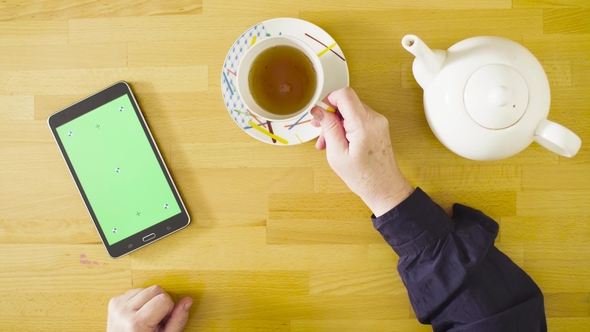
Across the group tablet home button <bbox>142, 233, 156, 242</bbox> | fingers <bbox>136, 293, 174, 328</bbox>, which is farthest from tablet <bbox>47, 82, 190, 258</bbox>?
fingers <bbox>136, 293, 174, 328</bbox>

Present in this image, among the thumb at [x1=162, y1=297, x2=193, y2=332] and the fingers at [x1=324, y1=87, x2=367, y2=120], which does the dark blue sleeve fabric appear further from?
the thumb at [x1=162, y1=297, x2=193, y2=332]

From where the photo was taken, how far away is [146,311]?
731 millimetres

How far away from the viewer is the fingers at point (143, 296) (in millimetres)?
739

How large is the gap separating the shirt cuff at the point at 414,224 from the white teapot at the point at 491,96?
0.12 m

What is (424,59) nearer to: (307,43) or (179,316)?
(307,43)

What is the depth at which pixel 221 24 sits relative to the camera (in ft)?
2.40

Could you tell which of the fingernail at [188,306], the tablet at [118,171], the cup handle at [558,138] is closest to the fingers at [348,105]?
the cup handle at [558,138]

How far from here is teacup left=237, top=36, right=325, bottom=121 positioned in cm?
62

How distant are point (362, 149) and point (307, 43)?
0.21 meters

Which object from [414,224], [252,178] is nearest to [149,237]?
[252,178]

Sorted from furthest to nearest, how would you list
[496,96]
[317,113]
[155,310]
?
[155,310] → [317,113] → [496,96]

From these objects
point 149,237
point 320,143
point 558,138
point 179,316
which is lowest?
point 179,316

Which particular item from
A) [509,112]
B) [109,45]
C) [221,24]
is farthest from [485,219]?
[109,45]

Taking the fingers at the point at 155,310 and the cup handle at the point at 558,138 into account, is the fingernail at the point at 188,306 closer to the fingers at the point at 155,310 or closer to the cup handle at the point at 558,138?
the fingers at the point at 155,310
